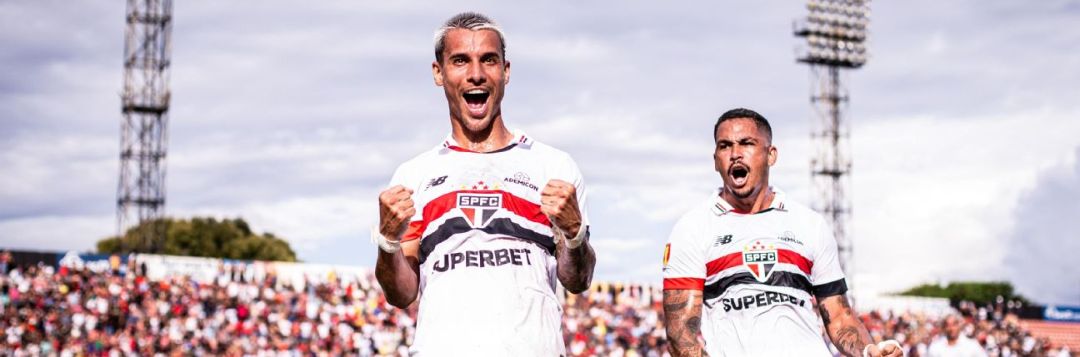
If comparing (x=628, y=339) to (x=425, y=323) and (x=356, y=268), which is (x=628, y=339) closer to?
(x=356, y=268)

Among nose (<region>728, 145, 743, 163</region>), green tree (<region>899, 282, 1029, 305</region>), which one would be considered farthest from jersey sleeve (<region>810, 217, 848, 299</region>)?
green tree (<region>899, 282, 1029, 305</region>)

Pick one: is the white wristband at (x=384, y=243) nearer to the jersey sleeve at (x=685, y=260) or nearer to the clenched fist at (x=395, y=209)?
the clenched fist at (x=395, y=209)

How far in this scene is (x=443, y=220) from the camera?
15.6ft

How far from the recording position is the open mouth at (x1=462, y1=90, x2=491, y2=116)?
189 inches

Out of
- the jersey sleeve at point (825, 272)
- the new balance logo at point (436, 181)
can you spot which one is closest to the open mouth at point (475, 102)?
the new balance logo at point (436, 181)

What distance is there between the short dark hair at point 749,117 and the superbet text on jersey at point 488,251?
2.48 meters

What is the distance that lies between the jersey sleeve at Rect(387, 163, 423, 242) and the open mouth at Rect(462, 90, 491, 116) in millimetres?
398

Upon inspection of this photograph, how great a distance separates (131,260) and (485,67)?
36.3 meters

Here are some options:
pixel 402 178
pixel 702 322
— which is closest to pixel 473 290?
pixel 402 178

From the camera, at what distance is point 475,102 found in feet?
15.9

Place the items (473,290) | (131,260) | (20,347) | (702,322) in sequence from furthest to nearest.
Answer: (131,260)
(20,347)
(702,322)
(473,290)

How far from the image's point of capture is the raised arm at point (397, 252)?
4.33 metres

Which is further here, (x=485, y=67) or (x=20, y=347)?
(x=20, y=347)

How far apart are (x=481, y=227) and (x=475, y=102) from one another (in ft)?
1.77
